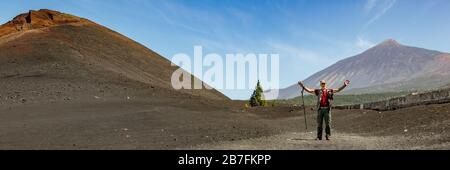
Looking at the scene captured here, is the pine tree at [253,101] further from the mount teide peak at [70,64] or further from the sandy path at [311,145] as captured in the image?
the sandy path at [311,145]

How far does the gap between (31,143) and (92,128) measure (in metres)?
4.11

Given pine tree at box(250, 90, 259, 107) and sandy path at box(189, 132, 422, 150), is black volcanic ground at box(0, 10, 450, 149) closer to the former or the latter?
sandy path at box(189, 132, 422, 150)

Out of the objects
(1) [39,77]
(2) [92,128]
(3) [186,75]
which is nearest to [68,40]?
(1) [39,77]

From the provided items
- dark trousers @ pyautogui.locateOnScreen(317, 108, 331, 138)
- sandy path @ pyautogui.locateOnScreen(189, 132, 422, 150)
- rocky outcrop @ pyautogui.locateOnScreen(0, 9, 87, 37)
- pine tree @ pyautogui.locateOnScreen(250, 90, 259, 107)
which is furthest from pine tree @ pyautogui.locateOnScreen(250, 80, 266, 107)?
sandy path @ pyautogui.locateOnScreen(189, 132, 422, 150)

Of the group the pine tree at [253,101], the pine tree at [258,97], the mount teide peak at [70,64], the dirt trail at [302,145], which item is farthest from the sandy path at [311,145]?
the pine tree at [258,97]

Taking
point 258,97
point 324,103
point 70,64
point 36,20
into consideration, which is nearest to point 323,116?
point 324,103

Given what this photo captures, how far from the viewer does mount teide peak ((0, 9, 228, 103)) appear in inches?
1281

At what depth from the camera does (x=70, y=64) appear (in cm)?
4016

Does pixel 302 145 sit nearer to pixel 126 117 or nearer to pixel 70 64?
pixel 126 117

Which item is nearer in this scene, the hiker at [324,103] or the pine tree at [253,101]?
the hiker at [324,103]

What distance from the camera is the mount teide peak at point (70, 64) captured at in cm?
3253

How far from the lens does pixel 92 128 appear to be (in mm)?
18422
